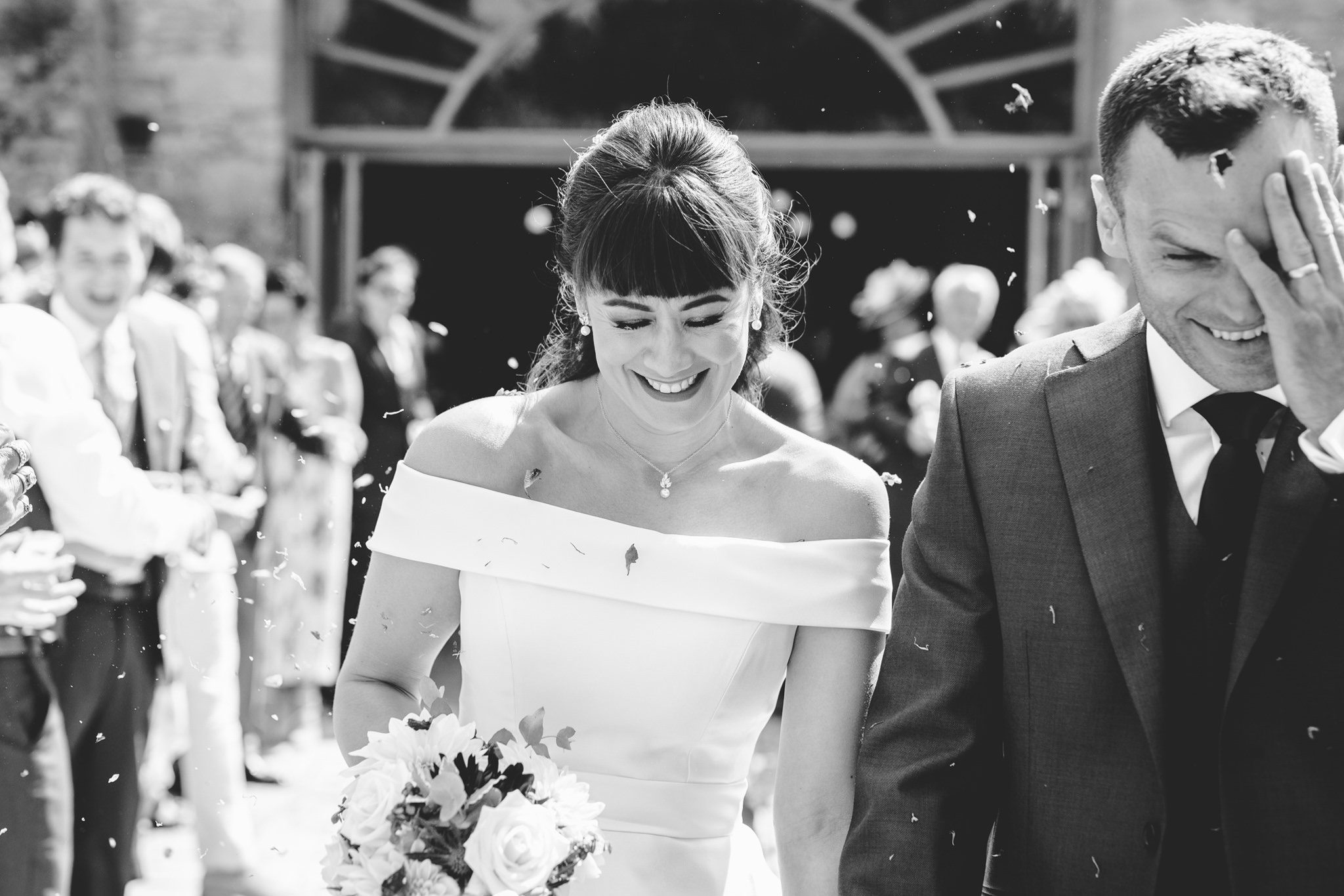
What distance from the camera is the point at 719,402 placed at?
2865 mm

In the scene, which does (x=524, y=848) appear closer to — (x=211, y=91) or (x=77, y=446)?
(x=77, y=446)

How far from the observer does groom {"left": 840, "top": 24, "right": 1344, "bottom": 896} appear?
204cm

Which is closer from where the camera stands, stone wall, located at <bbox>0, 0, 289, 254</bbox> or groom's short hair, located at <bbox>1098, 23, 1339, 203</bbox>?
groom's short hair, located at <bbox>1098, 23, 1339, 203</bbox>

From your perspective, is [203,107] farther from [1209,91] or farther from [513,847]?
[1209,91]

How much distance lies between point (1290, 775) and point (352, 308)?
6214 mm

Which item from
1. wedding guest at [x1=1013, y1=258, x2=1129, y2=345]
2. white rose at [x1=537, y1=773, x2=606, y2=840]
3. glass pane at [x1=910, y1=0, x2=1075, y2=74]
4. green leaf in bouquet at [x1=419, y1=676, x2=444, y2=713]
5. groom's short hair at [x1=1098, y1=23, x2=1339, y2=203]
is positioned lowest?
white rose at [x1=537, y1=773, x2=606, y2=840]

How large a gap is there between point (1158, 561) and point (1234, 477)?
0.16 m

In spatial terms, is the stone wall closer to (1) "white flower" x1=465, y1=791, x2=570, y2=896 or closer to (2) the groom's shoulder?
(2) the groom's shoulder

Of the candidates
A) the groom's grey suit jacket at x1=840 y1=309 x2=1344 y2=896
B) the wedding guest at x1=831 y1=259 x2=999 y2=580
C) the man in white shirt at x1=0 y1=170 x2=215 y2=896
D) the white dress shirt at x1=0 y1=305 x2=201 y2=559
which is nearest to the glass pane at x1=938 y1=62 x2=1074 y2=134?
the wedding guest at x1=831 y1=259 x2=999 y2=580

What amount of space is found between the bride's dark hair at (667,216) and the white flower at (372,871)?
103 centimetres

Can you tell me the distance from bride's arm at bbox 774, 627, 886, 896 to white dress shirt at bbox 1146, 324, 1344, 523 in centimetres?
70

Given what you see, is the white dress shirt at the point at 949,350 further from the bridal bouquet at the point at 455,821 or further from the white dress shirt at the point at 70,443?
the bridal bouquet at the point at 455,821

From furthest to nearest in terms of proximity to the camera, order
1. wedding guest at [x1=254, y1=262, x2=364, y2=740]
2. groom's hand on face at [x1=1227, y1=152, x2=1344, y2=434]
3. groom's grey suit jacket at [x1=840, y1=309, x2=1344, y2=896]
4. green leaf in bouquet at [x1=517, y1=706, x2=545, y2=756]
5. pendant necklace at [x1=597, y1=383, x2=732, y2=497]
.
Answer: wedding guest at [x1=254, y1=262, x2=364, y2=740] → pendant necklace at [x1=597, y1=383, x2=732, y2=497] → green leaf in bouquet at [x1=517, y1=706, x2=545, y2=756] → groom's grey suit jacket at [x1=840, y1=309, x2=1344, y2=896] → groom's hand on face at [x1=1227, y1=152, x2=1344, y2=434]

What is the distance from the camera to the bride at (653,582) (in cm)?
265
